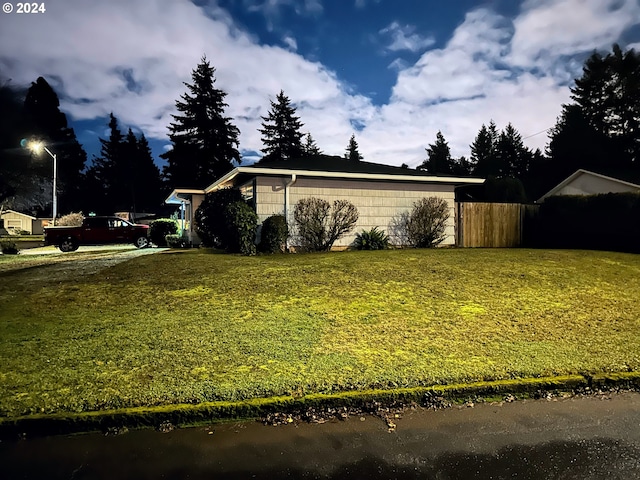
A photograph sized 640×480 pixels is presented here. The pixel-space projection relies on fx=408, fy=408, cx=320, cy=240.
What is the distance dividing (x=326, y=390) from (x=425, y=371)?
1.17 m

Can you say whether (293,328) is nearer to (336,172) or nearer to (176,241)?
(336,172)

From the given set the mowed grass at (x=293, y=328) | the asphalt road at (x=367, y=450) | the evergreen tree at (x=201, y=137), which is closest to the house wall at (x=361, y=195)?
the mowed grass at (x=293, y=328)

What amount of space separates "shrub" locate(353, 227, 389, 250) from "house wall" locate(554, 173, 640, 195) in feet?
55.6

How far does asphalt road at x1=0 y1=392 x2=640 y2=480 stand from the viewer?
2795 mm

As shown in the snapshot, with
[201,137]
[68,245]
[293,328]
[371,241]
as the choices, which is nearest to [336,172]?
[371,241]

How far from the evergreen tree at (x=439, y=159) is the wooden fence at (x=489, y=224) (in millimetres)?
38434

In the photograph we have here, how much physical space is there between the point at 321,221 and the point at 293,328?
817 centimetres

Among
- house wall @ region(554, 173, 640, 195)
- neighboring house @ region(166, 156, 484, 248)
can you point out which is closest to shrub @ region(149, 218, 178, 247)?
neighboring house @ region(166, 156, 484, 248)

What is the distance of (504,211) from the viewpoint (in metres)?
16.1

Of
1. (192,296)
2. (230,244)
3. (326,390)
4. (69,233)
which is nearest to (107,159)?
(69,233)

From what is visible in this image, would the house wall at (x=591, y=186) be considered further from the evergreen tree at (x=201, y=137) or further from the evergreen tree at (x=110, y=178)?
the evergreen tree at (x=110, y=178)

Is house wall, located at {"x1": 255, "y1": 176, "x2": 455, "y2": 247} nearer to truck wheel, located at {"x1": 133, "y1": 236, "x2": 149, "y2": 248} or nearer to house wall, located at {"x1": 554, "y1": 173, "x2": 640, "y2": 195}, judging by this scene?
truck wheel, located at {"x1": 133, "y1": 236, "x2": 149, "y2": 248}

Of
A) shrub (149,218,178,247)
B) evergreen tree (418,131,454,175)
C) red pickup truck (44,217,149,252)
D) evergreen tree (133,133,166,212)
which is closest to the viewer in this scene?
red pickup truck (44,217,149,252)

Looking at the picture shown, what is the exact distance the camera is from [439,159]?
58.1m
